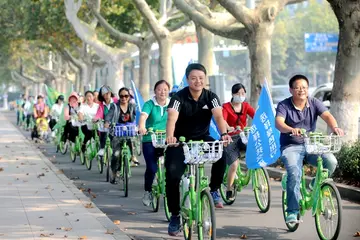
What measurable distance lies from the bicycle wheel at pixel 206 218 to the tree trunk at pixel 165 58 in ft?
68.5

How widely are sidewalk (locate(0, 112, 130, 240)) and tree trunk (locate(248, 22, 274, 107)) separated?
479cm

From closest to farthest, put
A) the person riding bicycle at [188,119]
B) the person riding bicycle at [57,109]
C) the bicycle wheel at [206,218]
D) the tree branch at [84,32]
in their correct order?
1. the bicycle wheel at [206,218]
2. the person riding bicycle at [188,119]
3. the person riding bicycle at [57,109]
4. the tree branch at [84,32]

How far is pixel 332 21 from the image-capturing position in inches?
3839

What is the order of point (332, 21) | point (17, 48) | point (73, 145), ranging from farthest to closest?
point (332, 21) < point (17, 48) < point (73, 145)

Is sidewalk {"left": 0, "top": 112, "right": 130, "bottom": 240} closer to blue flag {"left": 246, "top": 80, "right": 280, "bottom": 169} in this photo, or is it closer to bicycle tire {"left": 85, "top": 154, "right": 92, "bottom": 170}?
bicycle tire {"left": 85, "top": 154, "right": 92, "bottom": 170}

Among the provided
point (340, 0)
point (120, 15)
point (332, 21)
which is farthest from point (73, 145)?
point (332, 21)

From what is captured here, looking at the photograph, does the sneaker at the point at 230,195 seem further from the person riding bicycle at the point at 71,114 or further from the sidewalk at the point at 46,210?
the person riding bicycle at the point at 71,114

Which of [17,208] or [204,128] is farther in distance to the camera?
[17,208]

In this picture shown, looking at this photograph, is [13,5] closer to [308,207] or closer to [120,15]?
[120,15]

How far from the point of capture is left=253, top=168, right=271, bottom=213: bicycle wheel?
440 inches

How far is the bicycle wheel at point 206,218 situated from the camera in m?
8.03

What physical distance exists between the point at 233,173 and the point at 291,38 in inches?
3566

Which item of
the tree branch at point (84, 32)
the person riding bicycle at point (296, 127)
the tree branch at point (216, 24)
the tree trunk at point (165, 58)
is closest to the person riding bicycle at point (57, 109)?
the tree trunk at point (165, 58)

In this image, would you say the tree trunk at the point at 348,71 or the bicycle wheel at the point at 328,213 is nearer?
the bicycle wheel at the point at 328,213
